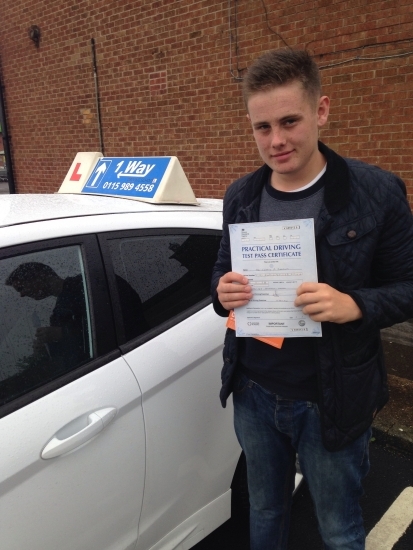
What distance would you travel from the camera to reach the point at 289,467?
176cm

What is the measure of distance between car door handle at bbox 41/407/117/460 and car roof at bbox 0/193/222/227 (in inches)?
25.6

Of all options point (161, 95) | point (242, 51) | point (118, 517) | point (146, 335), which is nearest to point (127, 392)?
point (146, 335)

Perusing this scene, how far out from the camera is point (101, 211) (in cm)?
186

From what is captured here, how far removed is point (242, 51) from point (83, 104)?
3058mm

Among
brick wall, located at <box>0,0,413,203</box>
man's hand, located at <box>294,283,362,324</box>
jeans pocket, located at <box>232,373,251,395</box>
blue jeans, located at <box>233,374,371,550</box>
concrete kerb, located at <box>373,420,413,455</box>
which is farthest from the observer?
brick wall, located at <box>0,0,413,203</box>

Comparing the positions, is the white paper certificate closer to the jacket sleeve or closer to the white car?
the jacket sleeve

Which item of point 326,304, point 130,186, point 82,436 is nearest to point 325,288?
point 326,304

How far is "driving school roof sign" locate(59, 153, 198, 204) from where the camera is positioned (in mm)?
2264

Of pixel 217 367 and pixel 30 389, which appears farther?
pixel 217 367

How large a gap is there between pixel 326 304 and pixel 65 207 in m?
1.05

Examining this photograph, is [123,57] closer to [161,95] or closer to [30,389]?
[161,95]

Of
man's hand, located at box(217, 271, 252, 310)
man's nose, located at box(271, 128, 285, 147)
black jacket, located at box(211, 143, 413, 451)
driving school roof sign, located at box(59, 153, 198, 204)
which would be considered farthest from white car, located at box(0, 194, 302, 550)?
man's nose, located at box(271, 128, 285, 147)

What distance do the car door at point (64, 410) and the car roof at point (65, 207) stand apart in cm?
13

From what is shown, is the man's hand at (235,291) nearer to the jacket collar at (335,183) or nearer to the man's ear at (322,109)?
the jacket collar at (335,183)
